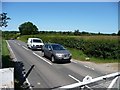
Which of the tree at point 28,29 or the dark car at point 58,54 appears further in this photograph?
the tree at point 28,29

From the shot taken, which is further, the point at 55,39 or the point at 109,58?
the point at 55,39

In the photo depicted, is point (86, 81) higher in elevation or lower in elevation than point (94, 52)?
higher

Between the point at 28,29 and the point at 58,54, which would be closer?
the point at 58,54

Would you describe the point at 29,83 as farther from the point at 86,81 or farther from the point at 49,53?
the point at 49,53

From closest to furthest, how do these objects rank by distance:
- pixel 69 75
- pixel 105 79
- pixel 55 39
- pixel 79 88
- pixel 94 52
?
pixel 79 88 → pixel 105 79 → pixel 69 75 → pixel 94 52 → pixel 55 39

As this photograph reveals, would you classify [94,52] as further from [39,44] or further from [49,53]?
[39,44]

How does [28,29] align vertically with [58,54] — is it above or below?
above

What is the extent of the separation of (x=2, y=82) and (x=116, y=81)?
9.96 feet

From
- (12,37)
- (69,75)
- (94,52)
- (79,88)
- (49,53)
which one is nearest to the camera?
(79,88)

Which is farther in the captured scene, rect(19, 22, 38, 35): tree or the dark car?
rect(19, 22, 38, 35): tree

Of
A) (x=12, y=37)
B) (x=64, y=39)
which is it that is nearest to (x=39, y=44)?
(x=64, y=39)

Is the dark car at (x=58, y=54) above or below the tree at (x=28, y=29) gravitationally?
below

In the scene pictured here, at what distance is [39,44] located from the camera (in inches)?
1254

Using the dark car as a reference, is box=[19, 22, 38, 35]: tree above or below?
above
